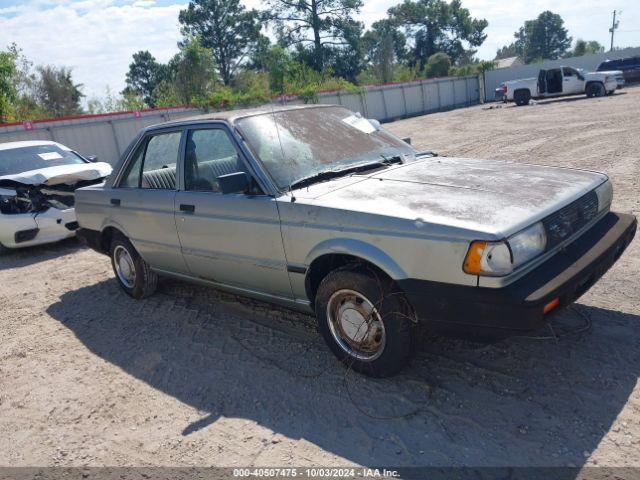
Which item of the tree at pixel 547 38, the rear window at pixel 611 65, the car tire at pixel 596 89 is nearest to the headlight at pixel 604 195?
the car tire at pixel 596 89

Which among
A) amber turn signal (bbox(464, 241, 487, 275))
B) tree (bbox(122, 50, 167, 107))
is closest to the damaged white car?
amber turn signal (bbox(464, 241, 487, 275))

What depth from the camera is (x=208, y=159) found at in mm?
4125

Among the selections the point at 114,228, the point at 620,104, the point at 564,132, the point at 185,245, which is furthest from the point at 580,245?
the point at 620,104

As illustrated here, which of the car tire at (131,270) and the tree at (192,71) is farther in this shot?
the tree at (192,71)

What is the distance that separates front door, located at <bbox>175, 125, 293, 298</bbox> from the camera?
359 cm

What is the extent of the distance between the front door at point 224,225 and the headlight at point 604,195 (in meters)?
2.17

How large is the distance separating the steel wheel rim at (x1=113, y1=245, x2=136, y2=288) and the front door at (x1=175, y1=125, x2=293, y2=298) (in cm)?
110

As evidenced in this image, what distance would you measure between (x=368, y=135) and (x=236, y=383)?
2.21 m

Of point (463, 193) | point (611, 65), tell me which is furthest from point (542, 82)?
point (463, 193)

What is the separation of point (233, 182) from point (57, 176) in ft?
17.0

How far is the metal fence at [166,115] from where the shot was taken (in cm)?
1678

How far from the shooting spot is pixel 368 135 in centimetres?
429

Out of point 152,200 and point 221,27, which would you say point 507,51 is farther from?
point 152,200

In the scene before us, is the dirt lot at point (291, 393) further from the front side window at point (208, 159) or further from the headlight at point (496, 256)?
the front side window at point (208, 159)
